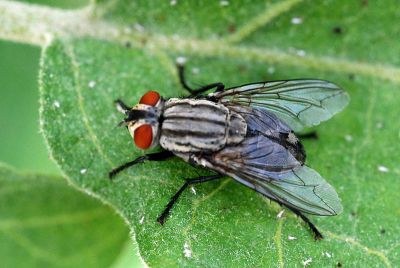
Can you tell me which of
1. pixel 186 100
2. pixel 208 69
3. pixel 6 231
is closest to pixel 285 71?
pixel 208 69

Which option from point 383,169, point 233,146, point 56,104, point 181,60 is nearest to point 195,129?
point 233,146

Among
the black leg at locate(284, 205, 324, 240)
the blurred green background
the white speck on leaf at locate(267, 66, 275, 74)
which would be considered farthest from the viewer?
the blurred green background

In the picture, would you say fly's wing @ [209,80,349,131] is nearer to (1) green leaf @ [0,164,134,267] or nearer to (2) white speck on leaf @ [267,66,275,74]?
(2) white speck on leaf @ [267,66,275,74]

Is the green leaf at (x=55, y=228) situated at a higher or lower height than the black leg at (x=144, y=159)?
lower

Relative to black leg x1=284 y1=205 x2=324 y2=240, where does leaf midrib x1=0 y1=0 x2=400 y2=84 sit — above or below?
above

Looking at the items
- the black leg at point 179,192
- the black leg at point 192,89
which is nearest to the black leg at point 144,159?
the black leg at point 179,192

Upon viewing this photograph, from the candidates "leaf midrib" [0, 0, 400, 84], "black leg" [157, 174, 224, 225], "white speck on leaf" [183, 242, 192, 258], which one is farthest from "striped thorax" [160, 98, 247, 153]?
"leaf midrib" [0, 0, 400, 84]

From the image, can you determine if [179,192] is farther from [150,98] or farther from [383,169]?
[383,169]

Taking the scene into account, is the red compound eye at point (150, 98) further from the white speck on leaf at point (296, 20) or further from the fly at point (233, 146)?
the white speck on leaf at point (296, 20)
